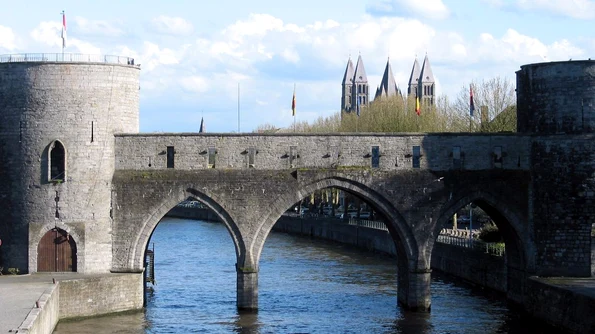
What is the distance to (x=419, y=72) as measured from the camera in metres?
178

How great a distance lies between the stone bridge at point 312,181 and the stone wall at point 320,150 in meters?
0.04

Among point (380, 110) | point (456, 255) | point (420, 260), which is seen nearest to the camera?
point (420, 260)

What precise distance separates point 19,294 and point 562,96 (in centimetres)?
2231

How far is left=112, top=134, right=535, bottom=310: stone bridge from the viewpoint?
45.7 m

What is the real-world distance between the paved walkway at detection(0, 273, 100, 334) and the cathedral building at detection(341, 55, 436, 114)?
116375 millimetres

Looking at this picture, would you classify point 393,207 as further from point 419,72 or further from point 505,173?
point 419,72

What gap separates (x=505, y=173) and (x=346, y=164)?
21.0 ft

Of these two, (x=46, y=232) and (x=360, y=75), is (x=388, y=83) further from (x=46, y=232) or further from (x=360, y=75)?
(x=46, y=232)

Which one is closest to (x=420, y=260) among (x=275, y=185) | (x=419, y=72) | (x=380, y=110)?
(x=275, y=185)

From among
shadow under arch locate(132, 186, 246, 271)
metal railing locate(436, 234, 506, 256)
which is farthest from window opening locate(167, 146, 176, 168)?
metal railing locate(436, 234, 506, 256)

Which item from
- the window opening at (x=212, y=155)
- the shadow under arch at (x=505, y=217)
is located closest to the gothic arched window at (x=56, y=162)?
the window opening at (x=212, y=155)

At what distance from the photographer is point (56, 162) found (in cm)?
4550

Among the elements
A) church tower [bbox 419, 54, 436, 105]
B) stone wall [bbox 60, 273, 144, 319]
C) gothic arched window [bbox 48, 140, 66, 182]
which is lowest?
stone wall [bbox 60, 273, 144, 319]

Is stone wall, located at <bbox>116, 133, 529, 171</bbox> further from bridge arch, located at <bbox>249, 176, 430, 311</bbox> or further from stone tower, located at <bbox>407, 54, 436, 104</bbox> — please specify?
stone tower, located at <bbox>407, 54, 436, 104</bbox>
